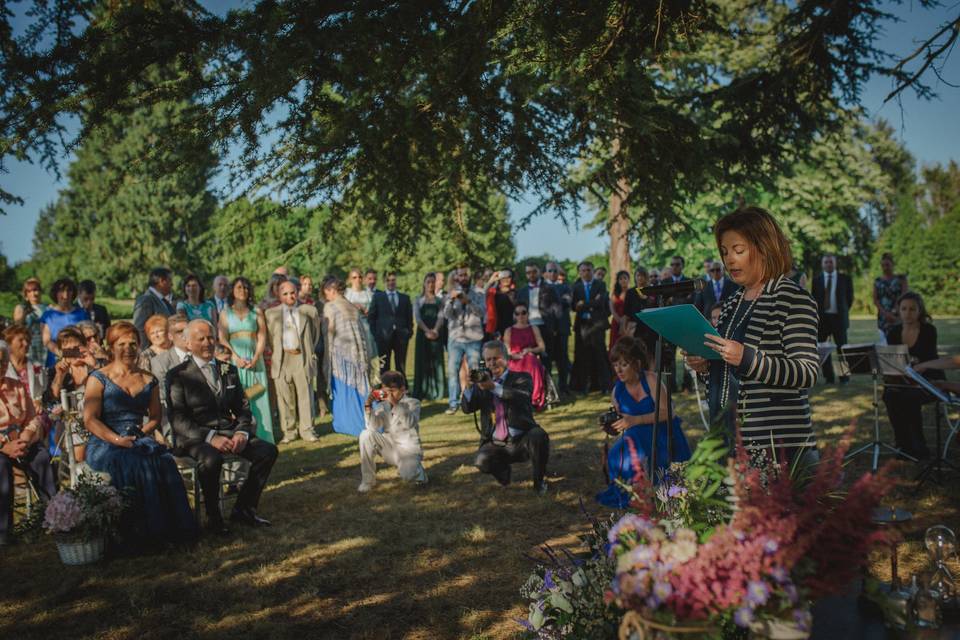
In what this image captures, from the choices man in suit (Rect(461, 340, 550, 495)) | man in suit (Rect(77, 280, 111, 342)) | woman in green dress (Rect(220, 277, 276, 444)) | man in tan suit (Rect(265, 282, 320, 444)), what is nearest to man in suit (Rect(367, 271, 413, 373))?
man in tan suit (Rect(265, 282, 320, 444))

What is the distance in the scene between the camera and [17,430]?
6023mm

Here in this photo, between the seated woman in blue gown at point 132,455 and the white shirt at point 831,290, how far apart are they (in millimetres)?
12102

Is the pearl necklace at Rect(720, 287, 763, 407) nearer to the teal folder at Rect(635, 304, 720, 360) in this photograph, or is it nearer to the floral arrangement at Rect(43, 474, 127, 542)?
the teal folder at Rect(635, 304, 720, 360)

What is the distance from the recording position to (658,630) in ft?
5.59

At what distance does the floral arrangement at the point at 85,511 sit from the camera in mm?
4992

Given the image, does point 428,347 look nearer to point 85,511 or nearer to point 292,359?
point 292,359

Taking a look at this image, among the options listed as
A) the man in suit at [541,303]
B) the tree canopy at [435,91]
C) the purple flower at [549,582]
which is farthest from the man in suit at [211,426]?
the man in suit at [541,303]

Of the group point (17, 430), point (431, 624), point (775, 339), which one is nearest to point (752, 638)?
point (775, 339)

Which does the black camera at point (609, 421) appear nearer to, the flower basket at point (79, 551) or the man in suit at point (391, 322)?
the flower basket at point (79, 551)

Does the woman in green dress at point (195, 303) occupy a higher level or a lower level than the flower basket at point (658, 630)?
higher

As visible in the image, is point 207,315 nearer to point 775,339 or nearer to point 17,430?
point 17,430

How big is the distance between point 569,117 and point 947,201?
2498 inches

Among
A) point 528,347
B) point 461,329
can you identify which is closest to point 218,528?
point 461,329

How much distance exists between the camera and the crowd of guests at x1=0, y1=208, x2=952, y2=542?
2920mm
